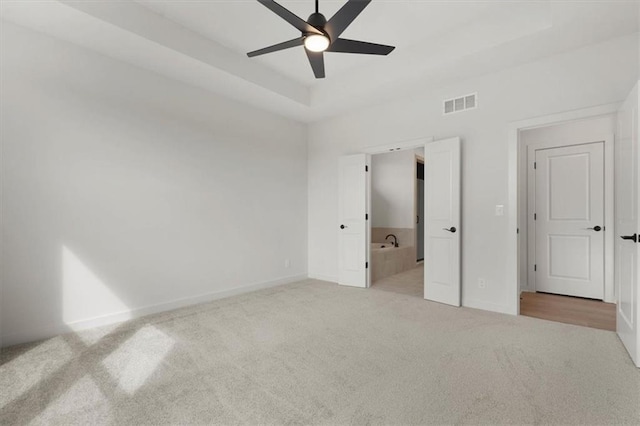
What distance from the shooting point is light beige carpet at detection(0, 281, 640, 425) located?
5.77 ft

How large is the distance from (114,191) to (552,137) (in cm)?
581

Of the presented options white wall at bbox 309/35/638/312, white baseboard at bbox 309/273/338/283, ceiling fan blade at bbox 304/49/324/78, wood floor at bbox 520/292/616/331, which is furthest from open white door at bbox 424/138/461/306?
ceiling fan blade at bbox 304/49/324/78

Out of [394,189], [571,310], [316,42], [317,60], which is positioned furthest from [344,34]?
[394,189]

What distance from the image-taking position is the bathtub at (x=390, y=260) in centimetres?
549

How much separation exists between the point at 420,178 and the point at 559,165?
3.54 meters

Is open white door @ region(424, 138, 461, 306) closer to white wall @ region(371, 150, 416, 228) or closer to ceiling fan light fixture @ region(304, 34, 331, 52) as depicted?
ceiling fan light fixture @ region(304, 34, 331, 52)

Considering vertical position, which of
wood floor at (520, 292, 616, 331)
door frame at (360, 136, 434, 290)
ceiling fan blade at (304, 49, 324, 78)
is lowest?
wood floor at (520, 292, 616, 331)

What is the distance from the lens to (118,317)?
10.8 ft

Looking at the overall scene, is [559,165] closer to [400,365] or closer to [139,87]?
[400,365]

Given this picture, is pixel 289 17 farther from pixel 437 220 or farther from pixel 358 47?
pixel 437 220

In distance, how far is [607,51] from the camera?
2990 millimetres

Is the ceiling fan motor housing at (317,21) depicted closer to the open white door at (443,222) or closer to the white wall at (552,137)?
the open white door at (443,222)

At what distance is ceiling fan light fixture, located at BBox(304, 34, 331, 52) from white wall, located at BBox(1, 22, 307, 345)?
233 cm

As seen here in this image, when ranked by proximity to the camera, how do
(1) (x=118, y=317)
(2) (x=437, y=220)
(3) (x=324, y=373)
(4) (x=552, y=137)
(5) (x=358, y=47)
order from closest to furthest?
(3) (x=324, y=373)
(5) (x=358, y=47)
(1) (x=118, y=317)
(2) (x=437, y=220)
(4) (x=552, y=137)
